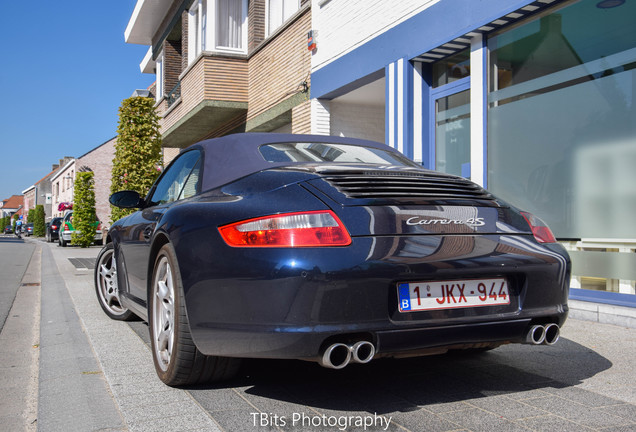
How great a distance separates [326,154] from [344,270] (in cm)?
136

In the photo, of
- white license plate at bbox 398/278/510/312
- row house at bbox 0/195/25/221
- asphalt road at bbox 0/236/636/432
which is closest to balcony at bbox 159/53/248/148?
asphalt road at bbox 0/236/636/432

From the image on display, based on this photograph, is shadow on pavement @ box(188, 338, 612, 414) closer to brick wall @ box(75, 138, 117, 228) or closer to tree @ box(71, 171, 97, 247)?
tree @ box(71, 171, 97, 247)

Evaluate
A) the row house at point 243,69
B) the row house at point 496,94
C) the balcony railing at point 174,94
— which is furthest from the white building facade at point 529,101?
the balcony railing at point 174,94

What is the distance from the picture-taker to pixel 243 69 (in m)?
14.6

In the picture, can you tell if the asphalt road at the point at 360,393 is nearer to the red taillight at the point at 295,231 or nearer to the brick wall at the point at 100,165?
the red taillight at the point at 295,231

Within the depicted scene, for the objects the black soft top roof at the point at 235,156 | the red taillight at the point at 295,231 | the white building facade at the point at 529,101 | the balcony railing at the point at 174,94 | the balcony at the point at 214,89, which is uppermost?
the balcony railing at the point at 174,94

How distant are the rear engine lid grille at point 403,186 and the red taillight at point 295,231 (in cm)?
21

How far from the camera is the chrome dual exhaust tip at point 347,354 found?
8.55 feet

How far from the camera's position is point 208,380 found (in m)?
3.30

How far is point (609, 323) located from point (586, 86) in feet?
7.52

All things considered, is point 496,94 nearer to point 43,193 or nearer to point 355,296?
point 355,296

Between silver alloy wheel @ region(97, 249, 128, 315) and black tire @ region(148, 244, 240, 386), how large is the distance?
2170 mm

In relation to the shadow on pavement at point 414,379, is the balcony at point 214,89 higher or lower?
higher

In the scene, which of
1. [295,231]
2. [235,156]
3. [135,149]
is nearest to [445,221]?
[295,231]
